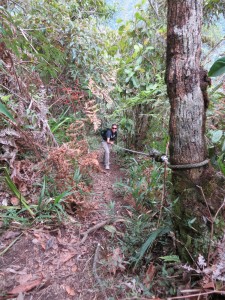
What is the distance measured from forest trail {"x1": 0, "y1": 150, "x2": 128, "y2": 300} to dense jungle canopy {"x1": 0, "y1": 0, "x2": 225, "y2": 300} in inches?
0.4

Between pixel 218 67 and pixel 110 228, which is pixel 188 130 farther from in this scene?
pixel 110 228

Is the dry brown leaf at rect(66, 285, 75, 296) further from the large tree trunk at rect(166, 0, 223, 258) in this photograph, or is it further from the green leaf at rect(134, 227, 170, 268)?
the large tree trunk at rect(166, 0, 223, 258)

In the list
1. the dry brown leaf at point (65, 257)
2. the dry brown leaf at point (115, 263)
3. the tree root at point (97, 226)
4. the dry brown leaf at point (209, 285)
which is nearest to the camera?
the dry brown leaf at point (209, 285)

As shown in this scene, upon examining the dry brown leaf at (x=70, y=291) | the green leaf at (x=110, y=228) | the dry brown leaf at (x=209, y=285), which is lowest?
the dry brown leaf at (x=70, y=291)

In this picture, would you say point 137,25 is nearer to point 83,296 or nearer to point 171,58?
point 171,58

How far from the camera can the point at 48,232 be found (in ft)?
7.59

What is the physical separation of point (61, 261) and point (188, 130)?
1605 millimetres

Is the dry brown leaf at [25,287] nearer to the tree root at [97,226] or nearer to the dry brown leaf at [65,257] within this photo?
the dry brown leaf at [65,257]

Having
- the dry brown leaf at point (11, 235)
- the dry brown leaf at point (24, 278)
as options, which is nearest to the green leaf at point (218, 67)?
the dry brown leaf at point (24, 278)

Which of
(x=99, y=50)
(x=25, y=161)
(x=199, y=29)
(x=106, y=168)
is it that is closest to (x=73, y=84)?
(x=99, y=50)

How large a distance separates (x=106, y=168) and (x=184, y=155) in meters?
2.95

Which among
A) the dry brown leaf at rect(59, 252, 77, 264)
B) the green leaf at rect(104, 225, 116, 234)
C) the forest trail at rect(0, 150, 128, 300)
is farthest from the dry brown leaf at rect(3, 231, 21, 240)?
the green leaf at rect(104, 225, 116, 234)

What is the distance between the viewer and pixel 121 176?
13.5 ft

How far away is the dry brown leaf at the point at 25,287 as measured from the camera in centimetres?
169
